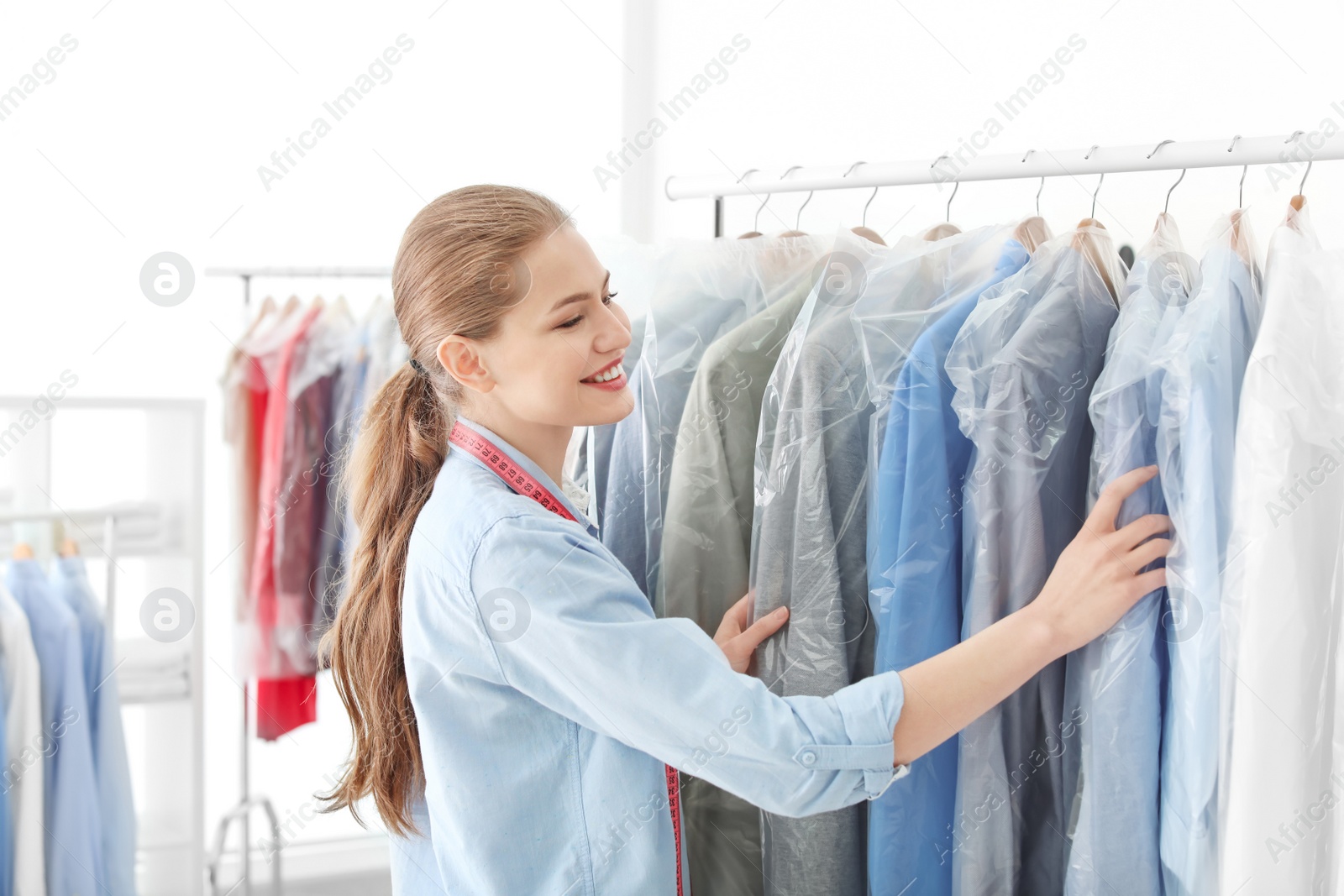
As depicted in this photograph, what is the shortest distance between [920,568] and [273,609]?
1.41m

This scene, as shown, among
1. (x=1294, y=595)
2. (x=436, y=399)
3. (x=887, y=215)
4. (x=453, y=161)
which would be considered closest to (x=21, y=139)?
(x=453, y=161)

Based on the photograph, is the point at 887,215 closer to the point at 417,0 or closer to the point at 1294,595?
the point at 1294,595

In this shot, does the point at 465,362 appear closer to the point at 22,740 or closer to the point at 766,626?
the point at 766,626

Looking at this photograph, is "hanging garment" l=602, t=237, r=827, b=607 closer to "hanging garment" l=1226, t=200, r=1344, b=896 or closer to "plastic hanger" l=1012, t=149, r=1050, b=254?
"plastic hanger" l=1012, t=149, r=1050, b=254

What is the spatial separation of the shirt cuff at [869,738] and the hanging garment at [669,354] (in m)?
0.38

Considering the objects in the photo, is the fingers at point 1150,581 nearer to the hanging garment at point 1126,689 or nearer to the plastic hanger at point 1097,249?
the hanging garment at point 1126,689

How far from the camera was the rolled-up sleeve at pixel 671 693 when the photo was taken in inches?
30.5

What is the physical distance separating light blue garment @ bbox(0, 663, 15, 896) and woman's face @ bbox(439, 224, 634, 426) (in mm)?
1198

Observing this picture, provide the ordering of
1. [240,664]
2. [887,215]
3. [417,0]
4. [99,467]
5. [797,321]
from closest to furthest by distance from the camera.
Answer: [797,321]
[887,215]
[240,664]
[99,467]
[417,0]

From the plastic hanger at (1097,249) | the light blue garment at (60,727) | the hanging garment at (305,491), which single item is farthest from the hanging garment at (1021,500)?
the light blue garment at (60,727)

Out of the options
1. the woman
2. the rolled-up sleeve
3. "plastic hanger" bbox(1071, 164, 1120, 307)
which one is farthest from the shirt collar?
"plastic hanger" bbox(1071, 164, 1120, 307)

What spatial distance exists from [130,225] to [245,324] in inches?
17.1

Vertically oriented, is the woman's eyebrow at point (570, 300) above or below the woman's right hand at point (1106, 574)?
above

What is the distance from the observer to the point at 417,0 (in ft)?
7.71
